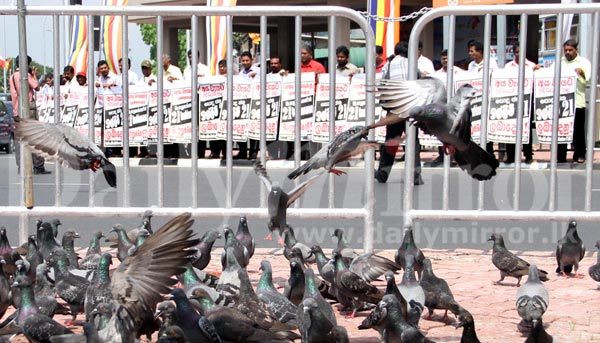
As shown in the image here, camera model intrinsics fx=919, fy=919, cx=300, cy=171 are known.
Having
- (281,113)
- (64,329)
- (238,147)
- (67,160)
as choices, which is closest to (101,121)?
(281,113)

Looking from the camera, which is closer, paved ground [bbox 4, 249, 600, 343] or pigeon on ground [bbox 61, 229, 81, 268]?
paved ground [bbox 4, 249, 600, 343]

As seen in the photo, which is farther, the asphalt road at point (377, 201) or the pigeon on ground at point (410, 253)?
the asphalt road at point (377, 201)

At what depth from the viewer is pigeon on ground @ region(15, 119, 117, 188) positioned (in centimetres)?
636

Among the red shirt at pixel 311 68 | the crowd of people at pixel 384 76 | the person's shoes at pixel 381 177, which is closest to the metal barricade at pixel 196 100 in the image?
the crowd of people at pixel 384 76

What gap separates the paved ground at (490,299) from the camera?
5.30m

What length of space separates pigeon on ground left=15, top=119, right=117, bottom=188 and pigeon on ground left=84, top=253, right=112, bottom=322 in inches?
50.3

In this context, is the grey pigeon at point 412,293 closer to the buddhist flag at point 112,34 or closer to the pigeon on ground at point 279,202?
the pigeon on ground at point 279,202

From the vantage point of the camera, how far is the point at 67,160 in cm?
641

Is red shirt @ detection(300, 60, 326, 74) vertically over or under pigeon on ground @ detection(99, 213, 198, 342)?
Answer: over

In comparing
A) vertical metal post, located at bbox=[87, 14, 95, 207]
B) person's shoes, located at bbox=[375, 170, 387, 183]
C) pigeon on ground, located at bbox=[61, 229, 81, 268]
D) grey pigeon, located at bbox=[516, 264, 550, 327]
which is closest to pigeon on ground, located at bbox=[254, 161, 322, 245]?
pigeon on ground, located at bbox=[61, 229, 81, 268]

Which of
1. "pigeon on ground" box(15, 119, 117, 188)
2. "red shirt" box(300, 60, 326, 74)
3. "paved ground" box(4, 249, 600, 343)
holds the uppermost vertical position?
"red shirt" box(300, 60, 326, 74)

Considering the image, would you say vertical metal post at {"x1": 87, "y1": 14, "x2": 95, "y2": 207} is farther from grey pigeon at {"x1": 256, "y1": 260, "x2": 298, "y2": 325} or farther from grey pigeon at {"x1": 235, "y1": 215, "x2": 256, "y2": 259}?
grey pigeon at {"x1": 256, "y1": 260, "x2": 298, "y2": 325}

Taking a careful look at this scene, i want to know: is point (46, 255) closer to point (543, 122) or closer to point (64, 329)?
point (64, 329)

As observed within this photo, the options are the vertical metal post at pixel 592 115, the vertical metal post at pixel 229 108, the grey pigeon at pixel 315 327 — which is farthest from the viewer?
the vertical metal post at pixel 229 108
